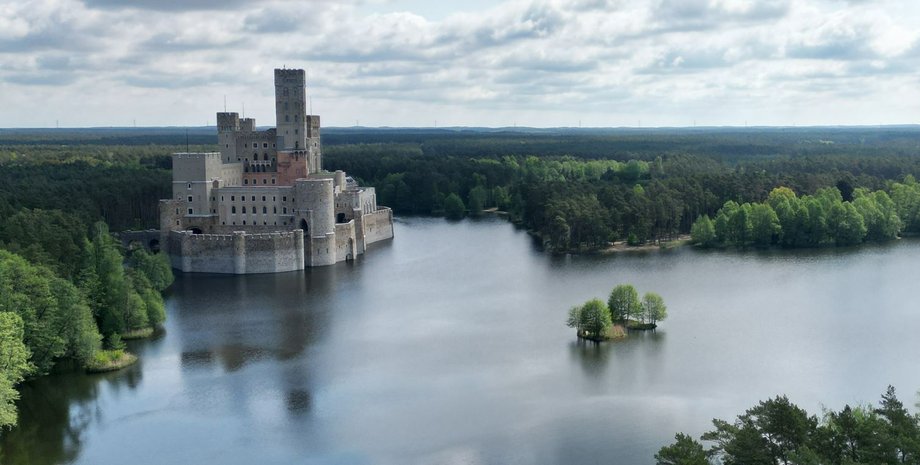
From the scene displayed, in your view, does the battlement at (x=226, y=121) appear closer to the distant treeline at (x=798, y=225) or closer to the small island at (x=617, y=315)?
Answer: the distant treeline at (x=798, y=225)

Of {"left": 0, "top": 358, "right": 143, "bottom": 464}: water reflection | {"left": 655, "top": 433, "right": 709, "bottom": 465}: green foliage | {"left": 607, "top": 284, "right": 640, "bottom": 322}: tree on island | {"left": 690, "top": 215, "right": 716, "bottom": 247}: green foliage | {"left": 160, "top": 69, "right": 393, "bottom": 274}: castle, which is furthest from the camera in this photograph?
{"left": 690, "top": 215, "right": 716, "bottom": 247}: green foliage

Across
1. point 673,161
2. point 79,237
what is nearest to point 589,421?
point 79,237

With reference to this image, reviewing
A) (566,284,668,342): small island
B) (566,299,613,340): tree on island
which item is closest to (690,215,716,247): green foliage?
(566,284,668,342): small island

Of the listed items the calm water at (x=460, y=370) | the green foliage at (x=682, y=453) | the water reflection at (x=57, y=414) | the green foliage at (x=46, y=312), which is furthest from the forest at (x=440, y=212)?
the calm water at (x=460, y=370)

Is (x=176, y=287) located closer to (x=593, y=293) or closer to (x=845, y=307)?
(x=593, y=293)

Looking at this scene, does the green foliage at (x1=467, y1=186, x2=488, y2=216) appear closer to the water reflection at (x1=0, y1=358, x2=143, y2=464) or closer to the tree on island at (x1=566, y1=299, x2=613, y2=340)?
the tree on island at (x1=566, y1=299, x2=613, y2=340)

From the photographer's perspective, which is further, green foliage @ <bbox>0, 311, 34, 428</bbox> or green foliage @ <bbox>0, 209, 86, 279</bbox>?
green foliage @ <bbox>0, 209, 86, 279</bbox>

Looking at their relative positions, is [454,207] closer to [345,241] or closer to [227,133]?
[227,133]

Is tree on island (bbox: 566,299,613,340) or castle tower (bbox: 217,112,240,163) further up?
castle tower (bbox: 217,112,240,163)
